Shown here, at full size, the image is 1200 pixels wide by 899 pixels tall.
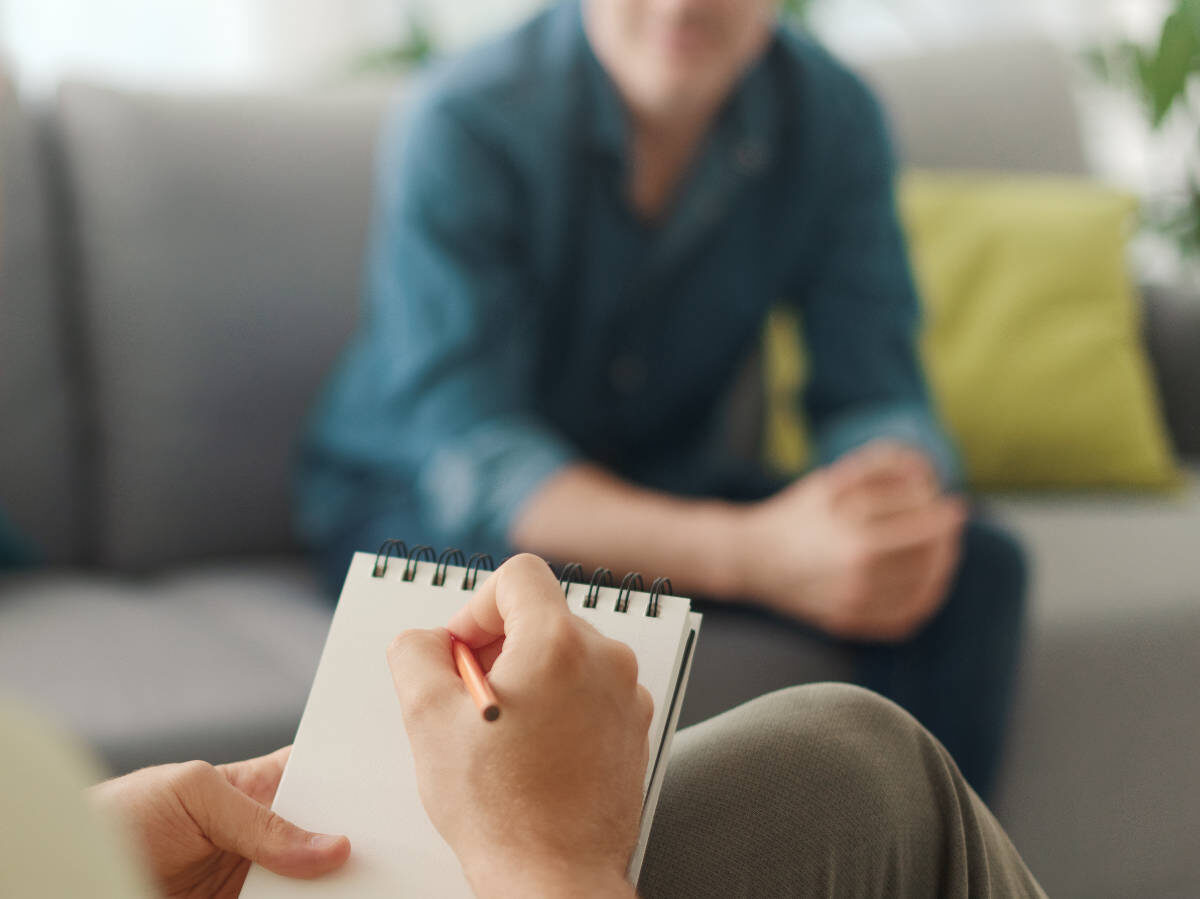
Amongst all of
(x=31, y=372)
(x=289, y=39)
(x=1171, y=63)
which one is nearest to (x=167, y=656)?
(x=31, y=372)

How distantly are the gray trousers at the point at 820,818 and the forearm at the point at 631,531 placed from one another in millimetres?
522

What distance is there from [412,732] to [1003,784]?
28.4 inches

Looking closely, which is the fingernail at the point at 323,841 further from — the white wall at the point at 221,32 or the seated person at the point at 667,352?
the white wall at the point at 221,32

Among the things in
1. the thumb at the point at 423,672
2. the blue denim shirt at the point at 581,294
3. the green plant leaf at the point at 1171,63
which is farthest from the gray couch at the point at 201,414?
the green plant leaf at the point at 1171,63

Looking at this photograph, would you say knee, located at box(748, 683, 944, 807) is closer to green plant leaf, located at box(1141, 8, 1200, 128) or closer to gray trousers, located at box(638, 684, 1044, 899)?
gray trousers, located at box(638, 684, 1044, 899)

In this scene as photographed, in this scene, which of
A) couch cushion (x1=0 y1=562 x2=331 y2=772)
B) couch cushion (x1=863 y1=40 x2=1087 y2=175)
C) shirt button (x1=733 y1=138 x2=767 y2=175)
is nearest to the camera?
couch cushion (x1=0 y1=562 x2=331 y2=772)

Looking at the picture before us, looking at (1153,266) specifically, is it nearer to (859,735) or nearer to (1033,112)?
(1033,112)

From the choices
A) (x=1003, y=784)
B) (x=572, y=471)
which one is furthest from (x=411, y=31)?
(x=1003, y=784)

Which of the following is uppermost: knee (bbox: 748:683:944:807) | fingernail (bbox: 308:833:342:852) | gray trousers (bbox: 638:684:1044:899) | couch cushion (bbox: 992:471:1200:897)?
fingernail (bbox: 308:833:342:852)

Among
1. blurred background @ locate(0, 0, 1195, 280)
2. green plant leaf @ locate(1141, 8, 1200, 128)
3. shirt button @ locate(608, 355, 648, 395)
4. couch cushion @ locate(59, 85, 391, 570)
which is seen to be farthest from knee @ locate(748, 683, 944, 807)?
green plant leaf @ locate(1141, 8, 1200, 128)

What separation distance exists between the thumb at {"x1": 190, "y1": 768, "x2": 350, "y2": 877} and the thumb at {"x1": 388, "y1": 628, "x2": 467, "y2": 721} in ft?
0.18

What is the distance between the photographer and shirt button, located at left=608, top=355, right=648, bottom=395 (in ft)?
4.22

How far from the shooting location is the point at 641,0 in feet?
3.80

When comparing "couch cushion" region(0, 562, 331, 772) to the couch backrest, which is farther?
the couch backrest
